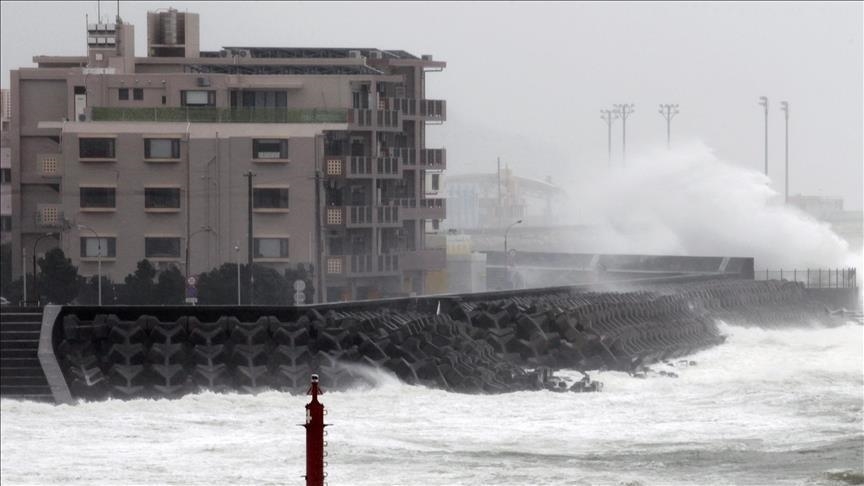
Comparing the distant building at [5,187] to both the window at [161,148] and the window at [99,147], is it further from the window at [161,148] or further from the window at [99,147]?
the window at [161,148]

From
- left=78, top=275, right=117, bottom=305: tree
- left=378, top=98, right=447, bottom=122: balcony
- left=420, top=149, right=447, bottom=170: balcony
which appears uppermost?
left=378, top=98, right=447, bottom=122: balcony

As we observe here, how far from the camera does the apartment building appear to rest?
4956cm

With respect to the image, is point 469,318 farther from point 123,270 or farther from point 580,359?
point 123,270

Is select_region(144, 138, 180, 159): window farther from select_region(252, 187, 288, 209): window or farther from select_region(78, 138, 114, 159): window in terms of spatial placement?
select_region(252, 187, 288, 209): window

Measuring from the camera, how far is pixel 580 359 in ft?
99.9

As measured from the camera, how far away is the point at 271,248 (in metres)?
49.3

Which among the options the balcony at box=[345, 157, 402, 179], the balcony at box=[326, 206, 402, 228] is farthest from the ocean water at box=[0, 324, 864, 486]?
the balcony at box=[345, 157, 402, 179]

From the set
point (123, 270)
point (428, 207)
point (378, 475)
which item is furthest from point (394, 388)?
point (428, 207)

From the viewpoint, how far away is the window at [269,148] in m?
49.9

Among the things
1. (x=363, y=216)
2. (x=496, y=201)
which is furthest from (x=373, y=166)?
(x=496, y=201)

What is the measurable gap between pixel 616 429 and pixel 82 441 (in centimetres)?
665

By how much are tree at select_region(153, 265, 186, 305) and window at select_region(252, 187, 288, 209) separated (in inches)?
126

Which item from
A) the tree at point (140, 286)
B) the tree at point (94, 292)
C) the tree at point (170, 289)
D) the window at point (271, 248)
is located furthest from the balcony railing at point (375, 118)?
the tree at point (94, 292)

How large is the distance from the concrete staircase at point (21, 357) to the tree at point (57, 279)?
865 inches
